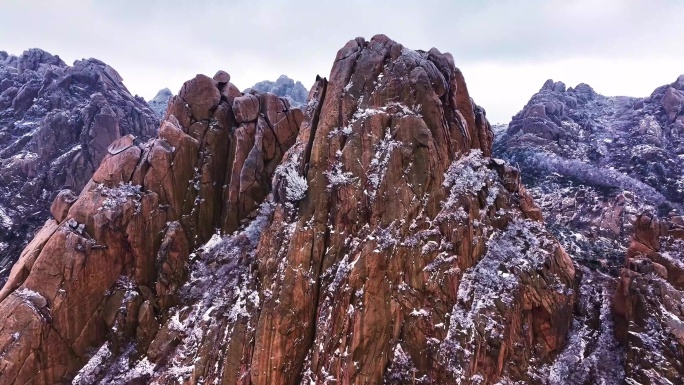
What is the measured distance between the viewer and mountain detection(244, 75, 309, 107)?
383 feet

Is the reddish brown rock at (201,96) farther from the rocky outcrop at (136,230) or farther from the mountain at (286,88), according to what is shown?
the mountain at (286,88)

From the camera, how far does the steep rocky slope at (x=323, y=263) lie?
19.8m

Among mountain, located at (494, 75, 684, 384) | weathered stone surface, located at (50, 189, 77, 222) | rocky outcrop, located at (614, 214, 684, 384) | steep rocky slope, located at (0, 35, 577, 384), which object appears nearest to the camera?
steep rocky slope, located at (0, 35, 577, 384)

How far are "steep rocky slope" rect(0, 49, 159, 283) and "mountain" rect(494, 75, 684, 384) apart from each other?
157 ft

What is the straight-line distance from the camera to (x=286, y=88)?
12094cm

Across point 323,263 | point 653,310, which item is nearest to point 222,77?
point 323,263

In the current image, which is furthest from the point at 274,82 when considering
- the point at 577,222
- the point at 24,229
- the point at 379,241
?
the point at 379,241

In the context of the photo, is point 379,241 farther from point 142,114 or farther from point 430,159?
point 142,114

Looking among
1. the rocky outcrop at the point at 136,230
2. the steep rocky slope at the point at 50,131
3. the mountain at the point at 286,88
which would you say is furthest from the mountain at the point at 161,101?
the rocky outcrop at the point at 136,230

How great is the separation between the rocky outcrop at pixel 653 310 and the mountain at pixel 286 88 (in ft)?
325

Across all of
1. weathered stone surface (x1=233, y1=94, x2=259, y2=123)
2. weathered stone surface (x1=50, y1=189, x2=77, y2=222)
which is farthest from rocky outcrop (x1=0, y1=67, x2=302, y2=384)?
weathered stone surface (x1=233, y1=94, x2=259, y2=123)

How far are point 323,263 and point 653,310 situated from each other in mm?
18517

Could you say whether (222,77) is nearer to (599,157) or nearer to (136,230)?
(136,230)

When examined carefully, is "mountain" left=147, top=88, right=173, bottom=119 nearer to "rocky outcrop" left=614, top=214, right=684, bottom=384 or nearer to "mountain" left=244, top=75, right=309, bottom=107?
"mountain" left=244, top=75, right=309, bottom=107
